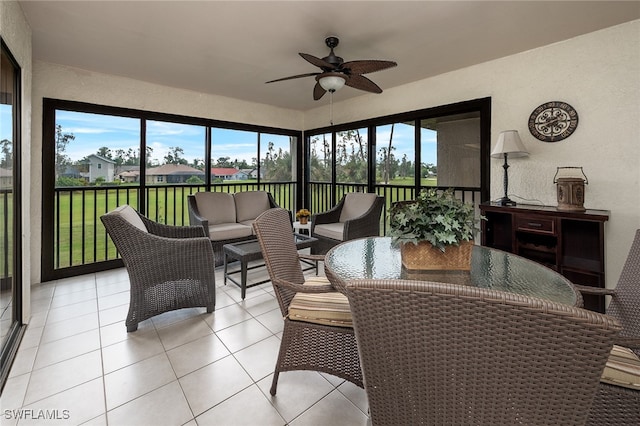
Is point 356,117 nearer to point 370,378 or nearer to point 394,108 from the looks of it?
point 394,108

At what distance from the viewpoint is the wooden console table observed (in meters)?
2.58

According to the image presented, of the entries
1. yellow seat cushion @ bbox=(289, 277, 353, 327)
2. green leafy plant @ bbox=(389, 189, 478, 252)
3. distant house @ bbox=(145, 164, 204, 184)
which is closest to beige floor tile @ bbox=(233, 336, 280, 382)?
yellow seat cushion @ bbox=(289, 277, 353, 327)

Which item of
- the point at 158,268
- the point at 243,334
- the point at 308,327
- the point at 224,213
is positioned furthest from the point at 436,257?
the point at 224,213

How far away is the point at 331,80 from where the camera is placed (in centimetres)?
272

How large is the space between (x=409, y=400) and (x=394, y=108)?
4297 mm

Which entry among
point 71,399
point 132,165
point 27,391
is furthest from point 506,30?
point 132,165

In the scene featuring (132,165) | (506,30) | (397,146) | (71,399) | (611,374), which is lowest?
(71,399)

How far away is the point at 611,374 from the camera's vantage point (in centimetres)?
113

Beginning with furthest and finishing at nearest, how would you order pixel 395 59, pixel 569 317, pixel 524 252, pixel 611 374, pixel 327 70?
1. pixel 395 59
2. pixel 524 252
3. pixel 327 70
4. pixel 611 374
5. pixel 569 317

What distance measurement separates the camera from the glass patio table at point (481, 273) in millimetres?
1324

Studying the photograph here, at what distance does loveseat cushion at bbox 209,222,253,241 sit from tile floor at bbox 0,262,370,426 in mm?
1263

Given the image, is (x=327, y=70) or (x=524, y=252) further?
(x=524, y=252)

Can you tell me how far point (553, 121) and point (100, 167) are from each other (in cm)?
544

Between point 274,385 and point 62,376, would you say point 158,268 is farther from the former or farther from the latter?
point 274,385
